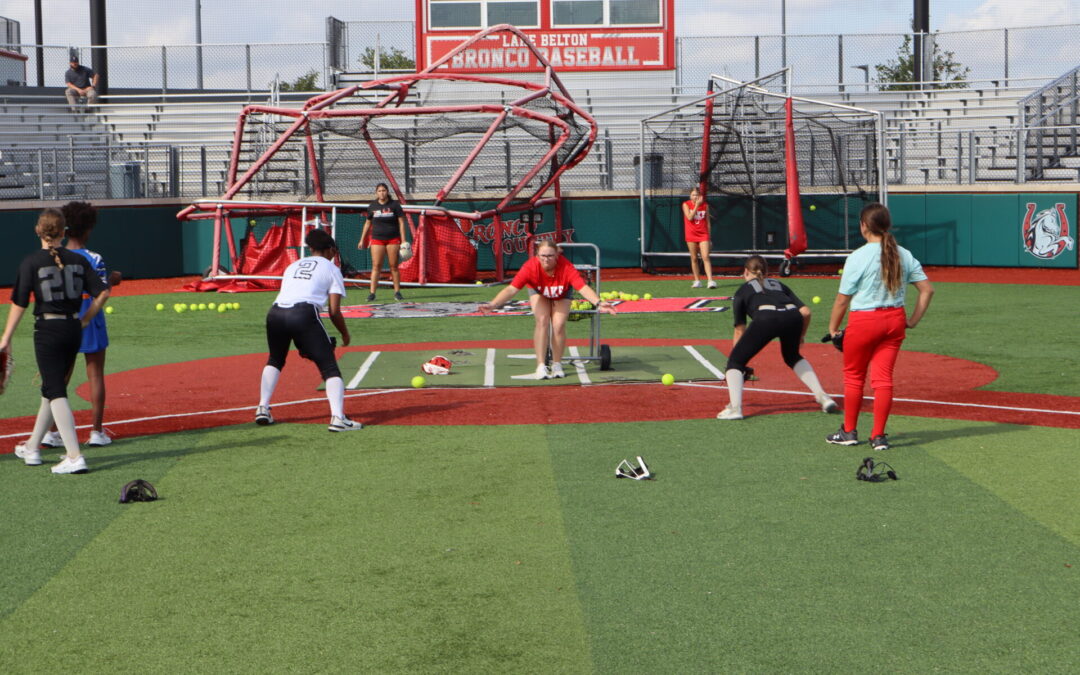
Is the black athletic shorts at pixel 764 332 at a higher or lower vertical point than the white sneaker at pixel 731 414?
higher

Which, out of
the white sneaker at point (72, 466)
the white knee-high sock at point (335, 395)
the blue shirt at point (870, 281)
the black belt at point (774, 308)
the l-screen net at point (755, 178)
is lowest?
the white sneaker at point (72, 466)

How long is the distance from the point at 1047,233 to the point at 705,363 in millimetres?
15059

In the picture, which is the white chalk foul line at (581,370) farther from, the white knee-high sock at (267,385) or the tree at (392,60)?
the tree at (392,60)

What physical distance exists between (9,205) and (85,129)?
726 centimetres

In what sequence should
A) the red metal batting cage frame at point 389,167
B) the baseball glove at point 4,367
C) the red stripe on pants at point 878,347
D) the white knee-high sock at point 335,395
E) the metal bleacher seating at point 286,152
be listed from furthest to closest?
the metal bleacher seating at point 286,152, the red metal batting cage frame at point 389,167, the white knee-high sock at point 335,395, the red stripe on pants at point 878,347, the baseball glove at point 4,367

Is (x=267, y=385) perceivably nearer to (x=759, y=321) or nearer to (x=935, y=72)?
(x=759, y=321)

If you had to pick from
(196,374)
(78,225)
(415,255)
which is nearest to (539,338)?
(196,374)

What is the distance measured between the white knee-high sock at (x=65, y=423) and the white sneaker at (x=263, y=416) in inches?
72.5

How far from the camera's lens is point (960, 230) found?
2627 centimetres

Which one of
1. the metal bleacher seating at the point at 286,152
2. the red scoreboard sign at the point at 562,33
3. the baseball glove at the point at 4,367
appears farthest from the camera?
the red scoreboard sign at the point at 562,33

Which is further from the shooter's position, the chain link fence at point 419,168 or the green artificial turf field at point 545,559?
the chain link fence at point 419,168

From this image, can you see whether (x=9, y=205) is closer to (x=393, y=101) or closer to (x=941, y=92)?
(x=393, y=101)

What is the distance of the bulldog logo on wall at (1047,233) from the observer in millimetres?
24828

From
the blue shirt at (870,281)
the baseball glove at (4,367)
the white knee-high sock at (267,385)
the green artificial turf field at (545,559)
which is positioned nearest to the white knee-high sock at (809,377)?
the green artificial turf field at (545,559)
